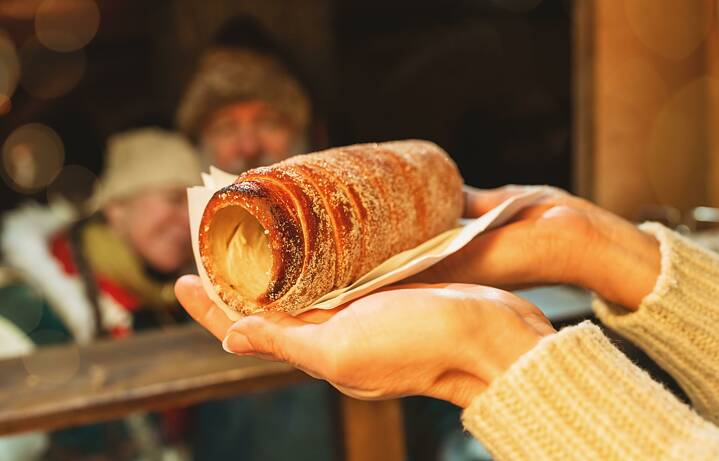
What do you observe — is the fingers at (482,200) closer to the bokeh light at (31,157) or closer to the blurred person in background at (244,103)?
the blurred person in background at (244,103)

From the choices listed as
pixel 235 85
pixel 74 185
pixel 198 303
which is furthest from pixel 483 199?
pixel 74 185

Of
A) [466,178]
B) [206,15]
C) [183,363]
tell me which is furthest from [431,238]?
[206,15]

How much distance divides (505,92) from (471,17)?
47 centimetres

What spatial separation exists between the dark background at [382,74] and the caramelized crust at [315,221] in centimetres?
226

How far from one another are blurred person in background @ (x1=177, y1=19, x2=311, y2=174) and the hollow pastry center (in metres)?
2.16

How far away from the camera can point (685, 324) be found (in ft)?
3.72

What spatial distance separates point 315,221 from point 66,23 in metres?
2.78

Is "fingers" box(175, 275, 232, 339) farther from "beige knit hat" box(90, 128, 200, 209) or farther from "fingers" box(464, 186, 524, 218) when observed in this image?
"beige knit hat" box(90, 128, 200, 209)

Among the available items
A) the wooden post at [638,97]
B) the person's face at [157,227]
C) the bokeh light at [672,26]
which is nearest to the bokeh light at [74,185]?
the person's face at [157,227]

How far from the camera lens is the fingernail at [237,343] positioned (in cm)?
92

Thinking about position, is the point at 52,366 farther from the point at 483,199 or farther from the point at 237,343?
the point at 483,199

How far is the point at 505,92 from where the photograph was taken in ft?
11.4

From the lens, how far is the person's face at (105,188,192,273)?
3096 millimetres

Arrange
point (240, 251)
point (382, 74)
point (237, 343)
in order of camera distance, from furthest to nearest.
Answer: point (382, 74), point (240, 251), point (237, 343)
